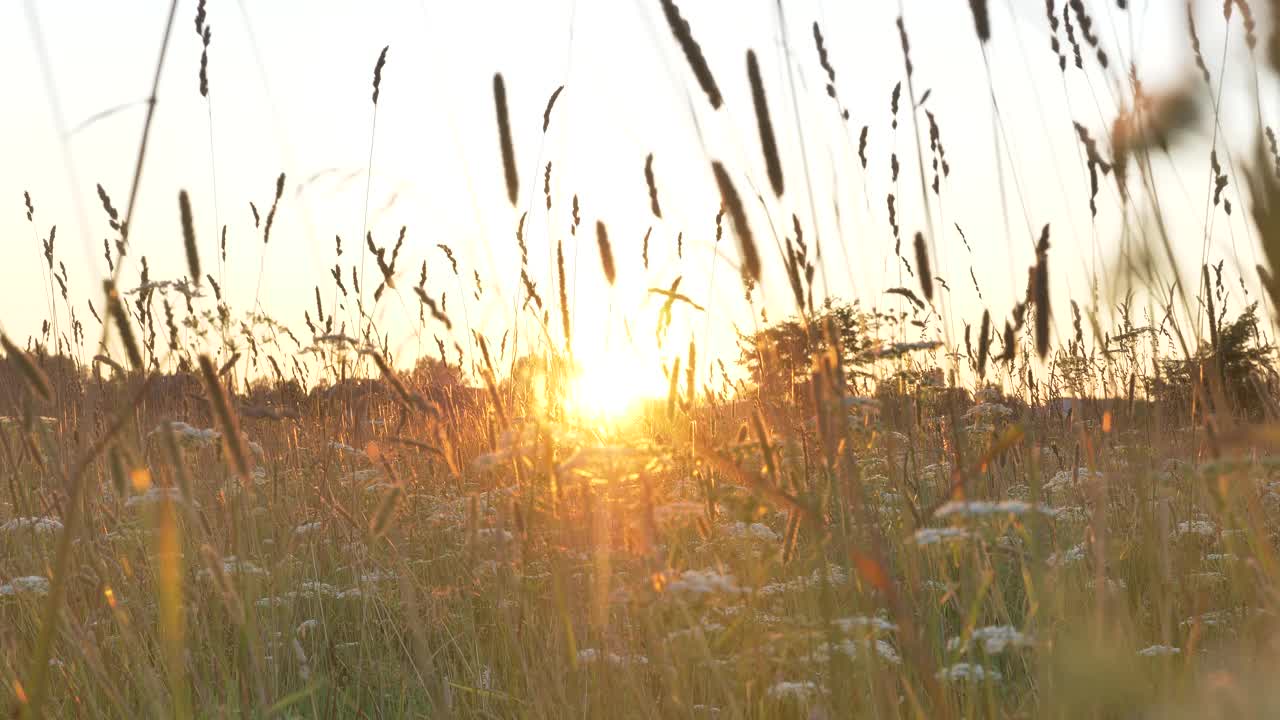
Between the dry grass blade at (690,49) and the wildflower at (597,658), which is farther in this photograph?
the wildflower at (597,658)

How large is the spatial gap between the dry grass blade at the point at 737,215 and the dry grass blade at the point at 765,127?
2.5 inches

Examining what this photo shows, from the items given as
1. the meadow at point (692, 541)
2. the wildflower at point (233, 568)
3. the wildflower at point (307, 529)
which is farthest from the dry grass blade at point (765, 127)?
the wildflower at point (307, 529)

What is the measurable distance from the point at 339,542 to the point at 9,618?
0.94m

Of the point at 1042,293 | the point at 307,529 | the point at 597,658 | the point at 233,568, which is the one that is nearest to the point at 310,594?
the point at 307,529

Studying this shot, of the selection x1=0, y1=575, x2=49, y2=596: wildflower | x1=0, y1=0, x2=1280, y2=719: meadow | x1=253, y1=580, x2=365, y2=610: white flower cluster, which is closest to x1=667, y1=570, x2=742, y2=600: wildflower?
x1=0, y1=0, x2=1280, y2=719: meadow

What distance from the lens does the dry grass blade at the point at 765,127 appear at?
1.37 metres

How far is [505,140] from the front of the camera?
173cm

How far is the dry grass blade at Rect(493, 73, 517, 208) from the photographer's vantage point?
170 centimetres

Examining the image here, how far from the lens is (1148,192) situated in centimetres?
158

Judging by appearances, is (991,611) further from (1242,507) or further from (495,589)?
(495,589)

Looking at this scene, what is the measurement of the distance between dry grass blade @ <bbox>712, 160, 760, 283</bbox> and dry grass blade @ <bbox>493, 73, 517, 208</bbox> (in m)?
0.48

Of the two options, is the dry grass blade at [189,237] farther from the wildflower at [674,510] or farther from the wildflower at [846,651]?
the wildflower at [846,651]

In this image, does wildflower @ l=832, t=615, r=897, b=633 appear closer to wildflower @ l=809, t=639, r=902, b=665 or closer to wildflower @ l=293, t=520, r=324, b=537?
wildflower @ l=809, t=639, r=902, b=665

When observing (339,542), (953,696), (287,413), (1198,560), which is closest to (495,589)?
(339,542)
